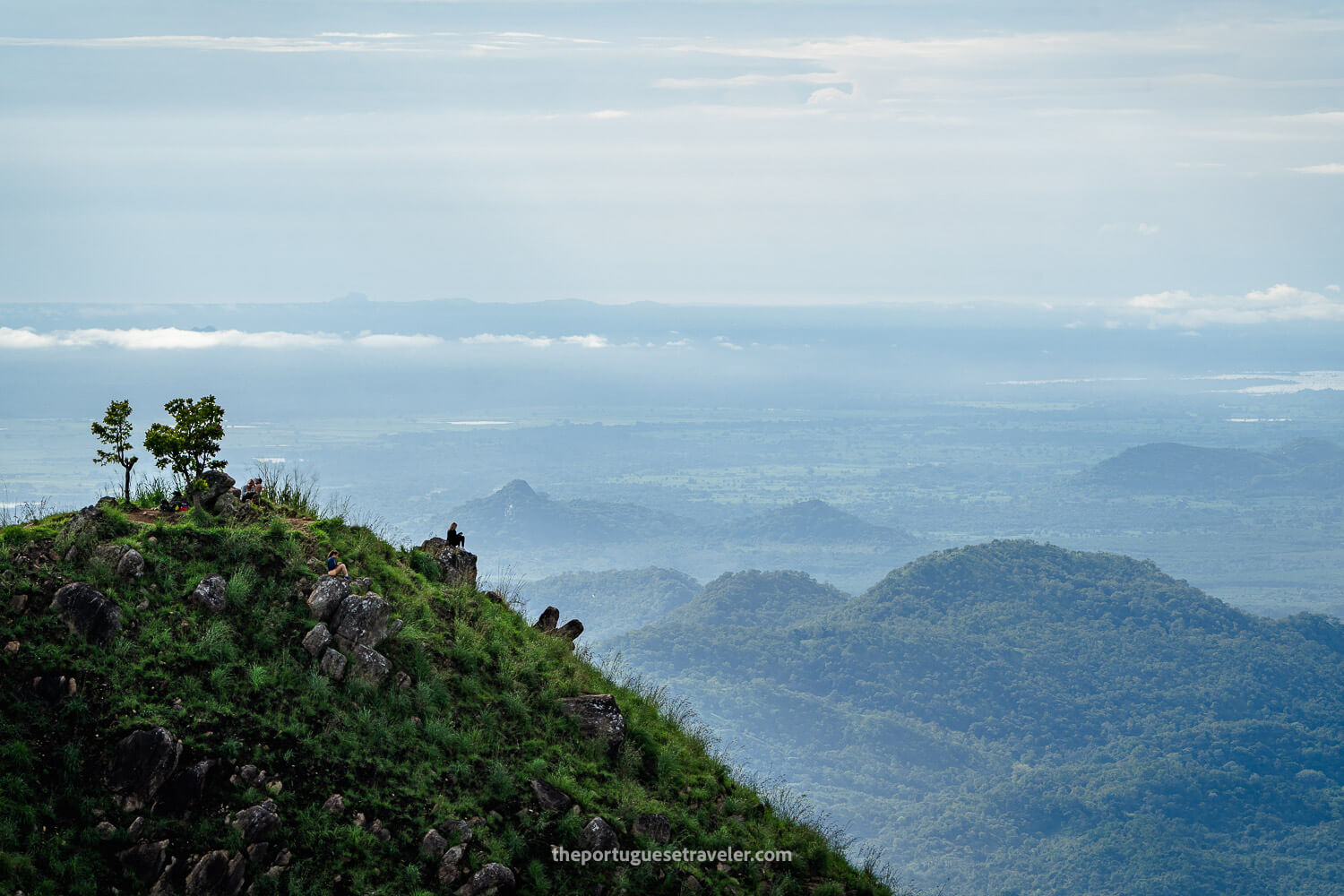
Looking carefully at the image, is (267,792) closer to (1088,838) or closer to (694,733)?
(694,733)

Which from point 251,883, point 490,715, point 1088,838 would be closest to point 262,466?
point 490,715

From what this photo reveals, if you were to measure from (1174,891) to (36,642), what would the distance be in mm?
177370

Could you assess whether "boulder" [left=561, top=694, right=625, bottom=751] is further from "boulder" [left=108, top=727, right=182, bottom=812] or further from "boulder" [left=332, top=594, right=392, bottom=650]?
"boulder" [left=108, top=727, right=182, bottom=812]

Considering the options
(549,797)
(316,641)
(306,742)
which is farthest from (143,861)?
(549,797)

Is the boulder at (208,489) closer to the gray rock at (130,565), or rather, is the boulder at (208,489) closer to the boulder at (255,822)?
the gray rock at (130,565)

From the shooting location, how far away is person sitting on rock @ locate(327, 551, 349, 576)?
87.7 ft

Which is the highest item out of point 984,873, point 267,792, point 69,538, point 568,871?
point 69,538

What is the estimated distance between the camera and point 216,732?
22703 mm

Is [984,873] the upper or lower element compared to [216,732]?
lower

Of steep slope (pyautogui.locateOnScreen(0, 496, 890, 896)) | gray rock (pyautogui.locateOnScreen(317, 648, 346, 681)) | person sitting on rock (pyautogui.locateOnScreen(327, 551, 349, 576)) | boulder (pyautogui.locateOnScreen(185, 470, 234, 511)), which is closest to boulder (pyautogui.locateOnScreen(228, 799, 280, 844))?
steep slope (pyautogui.locateOnScreen(0, 496, 890, 896))

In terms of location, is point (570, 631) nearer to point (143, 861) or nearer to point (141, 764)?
point (141, 764)

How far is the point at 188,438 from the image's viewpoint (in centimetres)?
2888

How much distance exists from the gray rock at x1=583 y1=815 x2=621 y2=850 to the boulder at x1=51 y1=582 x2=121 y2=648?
1152 centimetres

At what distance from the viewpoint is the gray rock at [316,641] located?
25.3 metres
